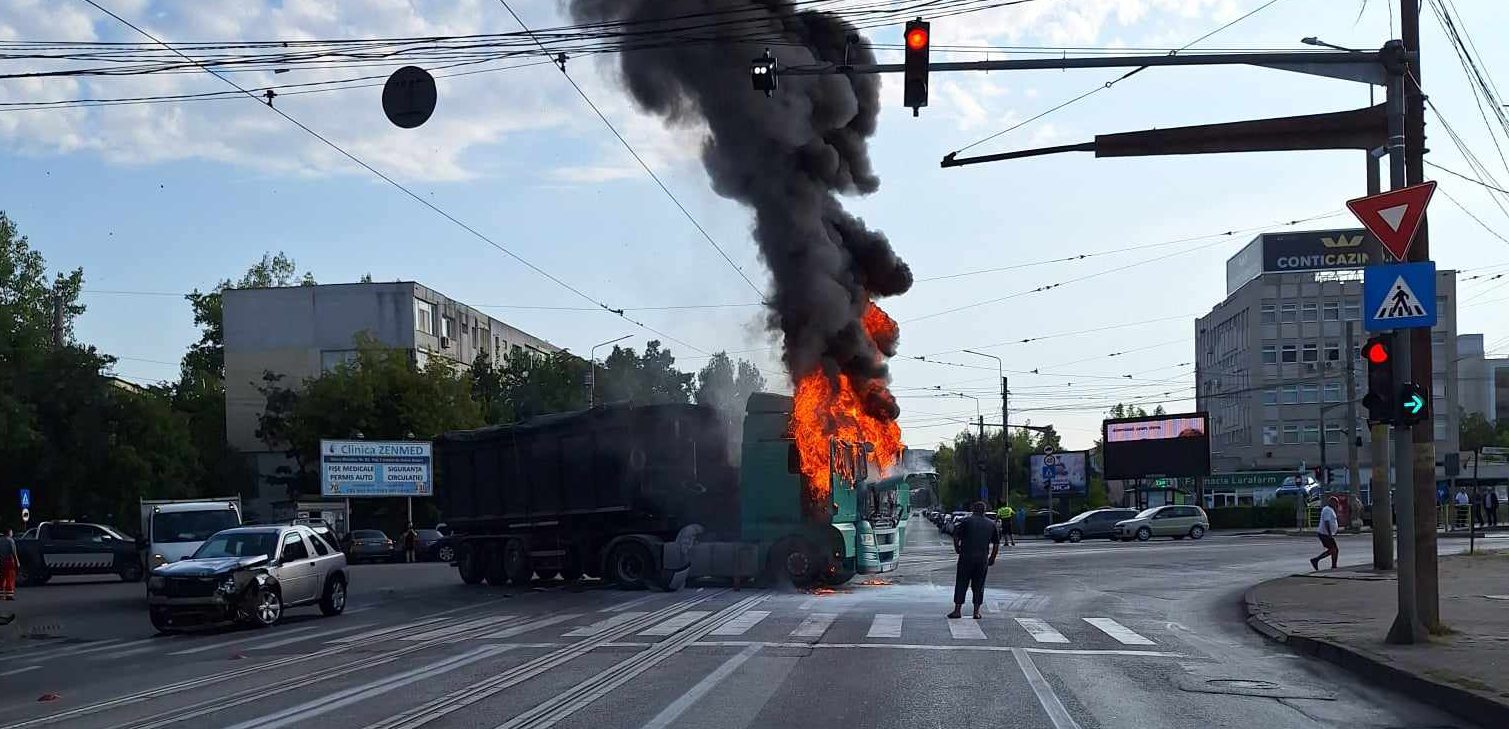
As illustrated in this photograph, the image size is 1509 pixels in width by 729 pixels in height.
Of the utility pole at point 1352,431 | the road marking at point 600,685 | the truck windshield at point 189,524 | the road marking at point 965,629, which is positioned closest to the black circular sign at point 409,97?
the road marking at point 600,685

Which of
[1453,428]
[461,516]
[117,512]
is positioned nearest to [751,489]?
[461,516]

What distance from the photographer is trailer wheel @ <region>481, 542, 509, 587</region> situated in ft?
92.0

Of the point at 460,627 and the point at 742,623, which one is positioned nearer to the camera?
the point at 742,623

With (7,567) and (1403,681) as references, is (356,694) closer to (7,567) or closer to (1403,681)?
(1403,681)

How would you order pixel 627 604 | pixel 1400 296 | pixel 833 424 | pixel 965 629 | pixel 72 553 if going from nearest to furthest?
pixel 1400 296
pixel 965 629
pixel 627 604
pixel 833 424
pixel 72 553

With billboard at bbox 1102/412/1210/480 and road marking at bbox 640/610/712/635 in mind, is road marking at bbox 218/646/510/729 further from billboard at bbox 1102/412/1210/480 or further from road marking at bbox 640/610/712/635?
billboard at bbox 1102/412/1210/480

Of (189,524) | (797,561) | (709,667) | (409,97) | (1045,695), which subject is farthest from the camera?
(189,524)

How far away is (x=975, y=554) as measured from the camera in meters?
18.2

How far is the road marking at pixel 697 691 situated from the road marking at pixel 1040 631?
3.46m

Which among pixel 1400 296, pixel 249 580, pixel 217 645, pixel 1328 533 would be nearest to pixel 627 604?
pixel 249 580

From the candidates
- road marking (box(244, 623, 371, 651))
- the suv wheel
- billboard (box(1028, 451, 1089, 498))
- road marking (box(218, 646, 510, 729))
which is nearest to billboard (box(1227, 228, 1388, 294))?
billboard (box(1028, 451, 1089, 498))

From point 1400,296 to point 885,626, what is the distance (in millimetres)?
7070

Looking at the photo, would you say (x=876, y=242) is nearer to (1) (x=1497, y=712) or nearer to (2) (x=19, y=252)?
(1) (x=1497, y=712)

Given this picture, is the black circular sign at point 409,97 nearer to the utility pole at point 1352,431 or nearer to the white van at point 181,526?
the white van at point 181,526
